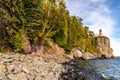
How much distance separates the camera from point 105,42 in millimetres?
126062

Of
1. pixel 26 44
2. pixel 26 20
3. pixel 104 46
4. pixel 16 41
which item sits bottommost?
pixel 26 44

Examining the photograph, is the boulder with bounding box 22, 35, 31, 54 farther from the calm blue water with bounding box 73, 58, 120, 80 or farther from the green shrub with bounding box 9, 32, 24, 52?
the calm blue water with bounding box 73, 58, 120, 80

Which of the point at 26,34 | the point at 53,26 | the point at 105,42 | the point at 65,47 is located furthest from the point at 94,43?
the point at 26,34

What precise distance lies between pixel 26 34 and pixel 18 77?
25.7m

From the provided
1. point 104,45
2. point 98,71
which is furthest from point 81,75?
point 104,45

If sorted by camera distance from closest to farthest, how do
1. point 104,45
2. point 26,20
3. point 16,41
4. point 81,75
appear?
point 81,75, point 16,41, point 26,20, point 104,45

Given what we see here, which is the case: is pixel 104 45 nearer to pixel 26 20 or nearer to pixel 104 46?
pixel 104 46

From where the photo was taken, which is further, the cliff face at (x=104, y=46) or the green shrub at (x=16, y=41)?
the cliff face at (x=104, y=46)

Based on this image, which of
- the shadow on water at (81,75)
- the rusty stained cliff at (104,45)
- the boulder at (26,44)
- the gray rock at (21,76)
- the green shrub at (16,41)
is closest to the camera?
the gray rock at (21,76)

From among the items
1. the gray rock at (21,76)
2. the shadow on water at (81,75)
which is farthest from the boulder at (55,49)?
the gray rock at (21,76)

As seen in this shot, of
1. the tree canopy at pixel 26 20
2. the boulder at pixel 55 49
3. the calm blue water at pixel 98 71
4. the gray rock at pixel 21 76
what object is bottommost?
the calm blue water at pixel 98 71

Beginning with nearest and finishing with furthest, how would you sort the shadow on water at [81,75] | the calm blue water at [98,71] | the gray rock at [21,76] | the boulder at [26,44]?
the gray rock at [21,76]
the shadow on water at [81,75]
the calm blue water at [98,71]
the boulder at [26,44]

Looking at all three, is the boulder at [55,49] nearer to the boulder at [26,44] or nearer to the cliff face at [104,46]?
the boulder at [26,44]

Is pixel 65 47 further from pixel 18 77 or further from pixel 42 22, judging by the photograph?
pixel 18 77
